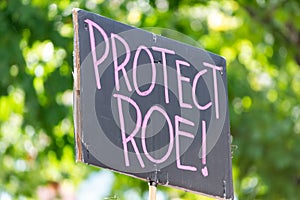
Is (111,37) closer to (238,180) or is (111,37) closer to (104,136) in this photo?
(104,136)

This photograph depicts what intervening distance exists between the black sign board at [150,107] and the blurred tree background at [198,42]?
1905 millimetres

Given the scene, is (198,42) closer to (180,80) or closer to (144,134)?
(180,80)

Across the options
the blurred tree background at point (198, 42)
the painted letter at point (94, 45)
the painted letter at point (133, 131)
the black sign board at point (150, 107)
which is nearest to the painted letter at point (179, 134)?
the black sign board at point (150, 107)

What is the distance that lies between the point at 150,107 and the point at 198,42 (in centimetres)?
177

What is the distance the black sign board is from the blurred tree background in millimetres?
1905

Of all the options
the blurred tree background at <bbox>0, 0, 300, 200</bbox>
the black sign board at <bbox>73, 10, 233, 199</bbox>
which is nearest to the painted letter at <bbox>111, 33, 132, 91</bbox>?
the black sign board at <bbox>73, 10, 233, 199</bbox>

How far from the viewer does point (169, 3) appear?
184 inches

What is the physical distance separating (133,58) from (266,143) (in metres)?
3.23

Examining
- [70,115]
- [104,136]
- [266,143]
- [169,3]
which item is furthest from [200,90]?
[266,143]

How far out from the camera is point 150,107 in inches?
91.7

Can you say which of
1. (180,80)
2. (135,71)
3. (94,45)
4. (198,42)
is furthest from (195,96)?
(198,42)

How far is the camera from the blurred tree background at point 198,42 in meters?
4.64

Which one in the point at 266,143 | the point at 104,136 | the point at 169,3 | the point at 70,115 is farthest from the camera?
the point at 266,143

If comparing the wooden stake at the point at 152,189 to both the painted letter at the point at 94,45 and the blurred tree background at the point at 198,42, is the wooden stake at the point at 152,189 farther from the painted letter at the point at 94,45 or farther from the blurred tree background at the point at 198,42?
the blurred tree background at the point at 198,42
